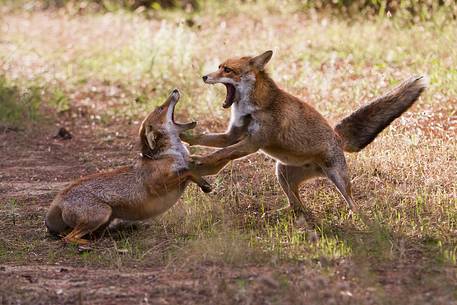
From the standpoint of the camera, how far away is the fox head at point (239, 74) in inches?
329

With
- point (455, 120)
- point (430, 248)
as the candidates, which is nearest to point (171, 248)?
point (430, 248)

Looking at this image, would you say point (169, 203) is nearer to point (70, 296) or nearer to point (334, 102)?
point (70, 296)

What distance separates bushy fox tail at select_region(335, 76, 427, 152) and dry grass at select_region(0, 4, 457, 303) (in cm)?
58

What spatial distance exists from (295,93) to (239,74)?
4270mm

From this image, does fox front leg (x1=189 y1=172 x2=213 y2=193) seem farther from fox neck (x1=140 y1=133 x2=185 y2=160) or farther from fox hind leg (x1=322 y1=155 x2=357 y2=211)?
fox hind leg (x1=322 y1=155 x2=357 y2=211)

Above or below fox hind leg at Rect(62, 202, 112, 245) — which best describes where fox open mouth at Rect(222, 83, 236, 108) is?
above

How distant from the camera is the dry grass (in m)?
7.00

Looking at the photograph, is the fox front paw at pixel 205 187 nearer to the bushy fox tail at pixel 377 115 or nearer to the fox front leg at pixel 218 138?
the fox front leg at pixel 218 138

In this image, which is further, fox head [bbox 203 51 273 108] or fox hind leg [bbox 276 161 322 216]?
fox hind leg [bbox 276 161 322 216]

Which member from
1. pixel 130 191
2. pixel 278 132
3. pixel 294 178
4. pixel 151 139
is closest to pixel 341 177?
pixel 294 178

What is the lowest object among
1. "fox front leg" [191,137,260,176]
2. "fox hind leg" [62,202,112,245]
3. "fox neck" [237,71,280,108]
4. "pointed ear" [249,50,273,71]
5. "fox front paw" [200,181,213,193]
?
"fox hind leg" [62,202,112,245]

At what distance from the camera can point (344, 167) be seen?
842 cm

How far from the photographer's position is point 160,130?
855cm

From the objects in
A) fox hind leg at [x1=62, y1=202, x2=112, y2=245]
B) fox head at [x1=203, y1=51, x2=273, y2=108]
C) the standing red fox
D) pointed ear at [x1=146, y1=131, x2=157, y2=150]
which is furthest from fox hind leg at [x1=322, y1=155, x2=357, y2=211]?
fox hind leg at [x1=62, y1=202, x2=112, y2=245]
